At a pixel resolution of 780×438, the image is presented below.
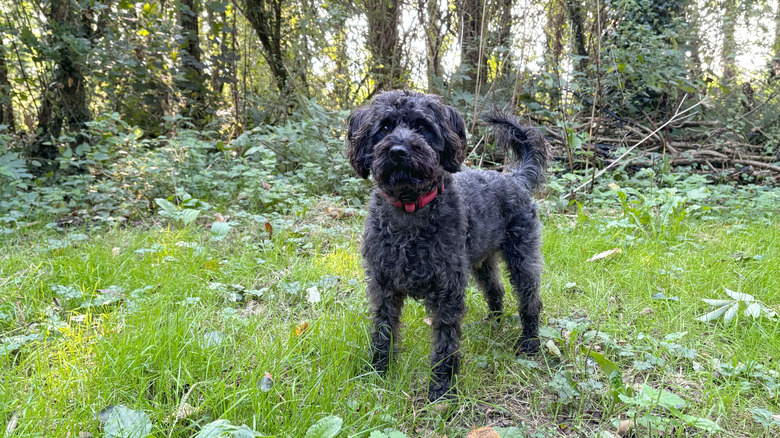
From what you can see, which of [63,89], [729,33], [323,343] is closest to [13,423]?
[323,343]

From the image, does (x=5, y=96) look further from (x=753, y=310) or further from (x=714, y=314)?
(x=753, y=310)

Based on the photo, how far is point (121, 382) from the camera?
202 centimetres

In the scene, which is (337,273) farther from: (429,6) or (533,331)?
(429,6)

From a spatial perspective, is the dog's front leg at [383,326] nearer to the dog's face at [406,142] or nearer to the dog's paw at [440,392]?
the dog's paw at [440,392]

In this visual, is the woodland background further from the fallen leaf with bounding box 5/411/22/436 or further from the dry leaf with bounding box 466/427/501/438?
the dry leaf with bounding box 466/427/501/438

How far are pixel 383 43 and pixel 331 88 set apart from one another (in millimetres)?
1262

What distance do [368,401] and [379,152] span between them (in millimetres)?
1265

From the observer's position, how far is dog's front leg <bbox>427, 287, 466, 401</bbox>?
2.52m

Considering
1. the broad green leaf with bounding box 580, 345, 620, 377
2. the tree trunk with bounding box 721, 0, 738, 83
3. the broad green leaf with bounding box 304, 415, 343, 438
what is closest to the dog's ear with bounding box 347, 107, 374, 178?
the broad green leaf with bounding box 304, 415, 343, 438

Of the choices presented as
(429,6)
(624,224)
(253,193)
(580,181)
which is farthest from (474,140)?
(253,193)

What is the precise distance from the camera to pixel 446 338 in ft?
8.36

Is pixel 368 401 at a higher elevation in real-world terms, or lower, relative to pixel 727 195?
lower

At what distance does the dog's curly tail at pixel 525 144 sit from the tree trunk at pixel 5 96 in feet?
20.3

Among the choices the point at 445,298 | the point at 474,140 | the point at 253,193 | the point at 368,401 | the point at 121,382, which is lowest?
the point at 368,401
